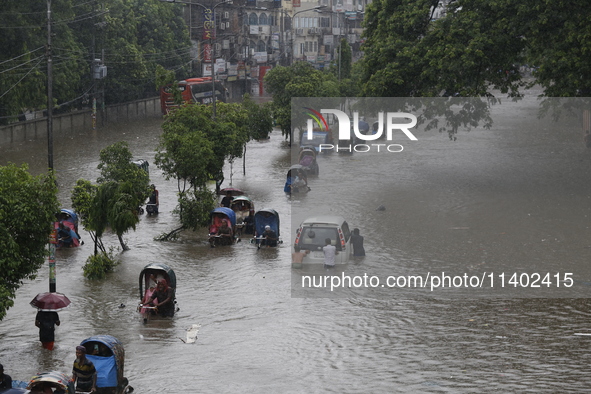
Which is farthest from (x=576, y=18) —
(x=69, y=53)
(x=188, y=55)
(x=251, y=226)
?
(x=188, y=55)

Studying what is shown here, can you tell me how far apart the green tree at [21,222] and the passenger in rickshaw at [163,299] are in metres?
3.20

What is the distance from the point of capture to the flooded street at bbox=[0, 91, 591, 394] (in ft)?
46.9

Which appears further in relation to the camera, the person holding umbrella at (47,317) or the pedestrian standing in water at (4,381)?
the person holding umbrella at (47,317)

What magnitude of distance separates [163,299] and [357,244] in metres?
6.61

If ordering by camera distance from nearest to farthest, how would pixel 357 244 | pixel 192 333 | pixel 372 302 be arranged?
pixel 192 333
pixel 372 302
pixel 357 244

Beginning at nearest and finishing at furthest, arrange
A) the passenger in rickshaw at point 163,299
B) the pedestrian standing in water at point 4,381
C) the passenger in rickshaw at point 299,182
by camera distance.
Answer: the pedestrian standing in water at point 4,381 < the passenger in rickshaw at point 163,299 < the passenger in rickshaw at point 299,182

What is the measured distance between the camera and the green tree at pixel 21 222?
13.6 m

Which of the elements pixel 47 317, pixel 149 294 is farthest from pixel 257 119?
pixel 47 317

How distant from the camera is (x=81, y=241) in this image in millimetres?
25625

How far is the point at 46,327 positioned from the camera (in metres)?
15.6

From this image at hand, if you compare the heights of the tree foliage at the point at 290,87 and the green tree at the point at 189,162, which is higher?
the tree foliage at the point at 290,87

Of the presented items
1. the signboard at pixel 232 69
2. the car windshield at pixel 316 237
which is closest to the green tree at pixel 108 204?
the car windshield at pixel 316 237

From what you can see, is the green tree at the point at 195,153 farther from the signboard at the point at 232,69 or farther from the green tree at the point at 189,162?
the signboard at the point at 232,69

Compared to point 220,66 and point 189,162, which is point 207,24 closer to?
point 220,66
